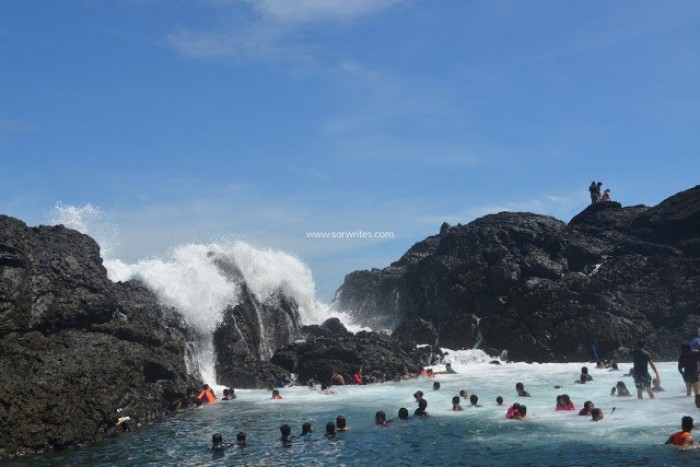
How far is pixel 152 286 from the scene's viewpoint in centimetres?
4053

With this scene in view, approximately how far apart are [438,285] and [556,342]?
435 inches

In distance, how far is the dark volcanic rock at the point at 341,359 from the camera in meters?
37.2

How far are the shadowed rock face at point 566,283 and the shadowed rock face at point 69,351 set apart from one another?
23.6 metres

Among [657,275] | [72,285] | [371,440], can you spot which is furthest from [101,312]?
[657,275]

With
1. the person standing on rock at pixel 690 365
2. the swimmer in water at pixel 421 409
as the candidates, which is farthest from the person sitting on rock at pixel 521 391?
the person standing on rock at pixel 690 365

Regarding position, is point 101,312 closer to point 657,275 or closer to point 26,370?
point 26,370

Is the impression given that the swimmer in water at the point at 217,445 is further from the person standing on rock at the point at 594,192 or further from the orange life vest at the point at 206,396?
the person standing on rock at the point at 594,192

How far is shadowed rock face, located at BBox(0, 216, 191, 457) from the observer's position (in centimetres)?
2033

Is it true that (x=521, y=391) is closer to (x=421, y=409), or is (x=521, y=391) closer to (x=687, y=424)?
(x=421, y=409)

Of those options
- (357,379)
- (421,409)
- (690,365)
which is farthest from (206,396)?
(690,365)

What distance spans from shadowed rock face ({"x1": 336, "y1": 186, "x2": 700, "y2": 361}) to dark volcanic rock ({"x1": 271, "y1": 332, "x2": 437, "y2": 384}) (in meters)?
8.41

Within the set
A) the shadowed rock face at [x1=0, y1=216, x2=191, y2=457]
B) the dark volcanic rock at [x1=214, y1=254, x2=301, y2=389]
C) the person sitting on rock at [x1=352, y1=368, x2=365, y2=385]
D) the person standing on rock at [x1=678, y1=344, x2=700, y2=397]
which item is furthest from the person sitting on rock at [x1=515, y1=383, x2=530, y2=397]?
the shadowed rock face at [x1=0, y1=216, x2=191, y2=457]

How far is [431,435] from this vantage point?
2012 cm

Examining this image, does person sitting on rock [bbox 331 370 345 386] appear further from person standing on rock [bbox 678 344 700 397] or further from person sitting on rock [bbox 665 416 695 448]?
person sitting on rock [bbox 665 416 695 448]
